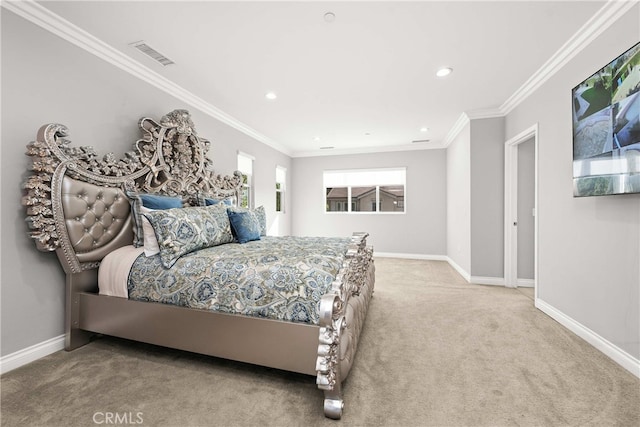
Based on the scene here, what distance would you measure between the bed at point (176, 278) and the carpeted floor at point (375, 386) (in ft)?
0.55

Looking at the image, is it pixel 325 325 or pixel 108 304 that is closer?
pixel 325 325

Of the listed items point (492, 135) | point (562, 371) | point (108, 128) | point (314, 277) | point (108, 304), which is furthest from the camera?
point (492, 135)

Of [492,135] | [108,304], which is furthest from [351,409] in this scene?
[492,135]

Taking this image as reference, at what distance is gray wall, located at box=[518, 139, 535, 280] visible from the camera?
3.71 metres

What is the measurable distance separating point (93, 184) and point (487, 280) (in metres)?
4.89

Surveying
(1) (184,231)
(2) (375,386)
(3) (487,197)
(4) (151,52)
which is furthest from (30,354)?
(3) (487,197)

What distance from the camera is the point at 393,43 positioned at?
235 centimetres

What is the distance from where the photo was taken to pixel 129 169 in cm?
252

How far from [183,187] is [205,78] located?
125 cm

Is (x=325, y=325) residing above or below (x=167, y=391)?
above

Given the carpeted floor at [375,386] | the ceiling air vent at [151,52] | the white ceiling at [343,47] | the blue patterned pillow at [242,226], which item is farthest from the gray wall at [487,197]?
the ceiling air vent at [151,52]

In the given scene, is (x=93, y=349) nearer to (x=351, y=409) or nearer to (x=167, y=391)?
(x=167, y=391)

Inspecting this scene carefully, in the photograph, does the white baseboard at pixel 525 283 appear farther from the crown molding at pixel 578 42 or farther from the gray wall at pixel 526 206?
the crown molding at pixel 578 42

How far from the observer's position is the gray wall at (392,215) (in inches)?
236
